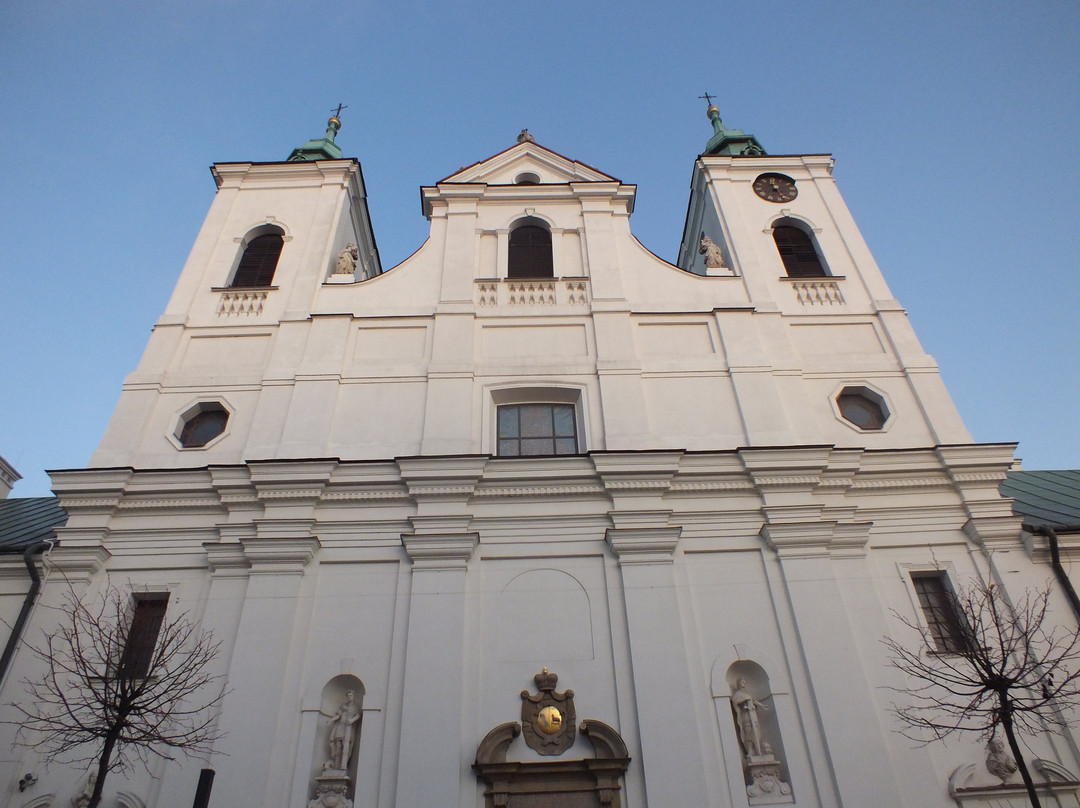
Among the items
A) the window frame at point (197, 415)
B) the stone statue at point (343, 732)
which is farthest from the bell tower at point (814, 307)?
the window frame at point (197, 415)

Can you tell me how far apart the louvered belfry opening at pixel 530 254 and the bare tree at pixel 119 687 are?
27.3 feet

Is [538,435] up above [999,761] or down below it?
above

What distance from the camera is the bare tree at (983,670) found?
8.84 meters

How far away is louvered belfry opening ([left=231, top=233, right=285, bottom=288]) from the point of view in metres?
14.9

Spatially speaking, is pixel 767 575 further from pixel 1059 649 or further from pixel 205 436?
pixel 205 436

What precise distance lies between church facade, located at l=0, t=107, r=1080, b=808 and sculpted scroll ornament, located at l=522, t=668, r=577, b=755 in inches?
1.4

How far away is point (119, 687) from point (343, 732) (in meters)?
2.60

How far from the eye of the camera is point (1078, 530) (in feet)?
35.1

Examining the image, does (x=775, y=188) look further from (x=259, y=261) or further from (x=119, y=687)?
(x=119, y=687)

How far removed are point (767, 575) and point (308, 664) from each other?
607 centimetres

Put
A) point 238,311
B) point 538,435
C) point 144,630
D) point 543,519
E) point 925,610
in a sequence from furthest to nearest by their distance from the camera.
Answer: point 238,311 → point 538,435 → point 543,519 → point 925,610 → point 144,630

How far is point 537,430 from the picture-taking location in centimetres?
1239

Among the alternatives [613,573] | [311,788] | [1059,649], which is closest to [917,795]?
[1059,649]

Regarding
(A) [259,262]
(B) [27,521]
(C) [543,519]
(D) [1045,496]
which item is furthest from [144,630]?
(D) [1045,496]
